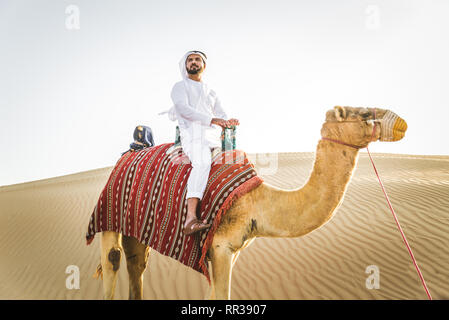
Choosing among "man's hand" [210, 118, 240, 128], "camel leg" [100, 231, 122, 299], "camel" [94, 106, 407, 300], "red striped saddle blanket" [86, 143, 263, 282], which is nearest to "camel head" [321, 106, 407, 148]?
"camel" [94, 106, 407, 300]

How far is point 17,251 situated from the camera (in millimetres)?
9914

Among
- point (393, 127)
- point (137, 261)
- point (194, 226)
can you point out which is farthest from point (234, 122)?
point (137, 261)

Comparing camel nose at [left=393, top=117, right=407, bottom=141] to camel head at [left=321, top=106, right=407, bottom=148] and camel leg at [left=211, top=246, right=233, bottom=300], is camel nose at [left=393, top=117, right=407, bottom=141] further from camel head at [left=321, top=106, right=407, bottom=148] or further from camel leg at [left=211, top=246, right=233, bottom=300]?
camel leg at [left=211, top=246, right=233, bottom=300]

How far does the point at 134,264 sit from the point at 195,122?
2.30 m

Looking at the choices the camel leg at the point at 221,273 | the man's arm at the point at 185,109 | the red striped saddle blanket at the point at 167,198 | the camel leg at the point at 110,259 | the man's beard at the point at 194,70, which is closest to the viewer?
the camel leg at the point at 221,273

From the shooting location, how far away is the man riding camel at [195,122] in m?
3.01

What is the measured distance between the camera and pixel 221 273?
2803 millimetres

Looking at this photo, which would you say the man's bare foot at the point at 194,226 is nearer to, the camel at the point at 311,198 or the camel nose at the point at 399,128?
the camel at the point at 311,198

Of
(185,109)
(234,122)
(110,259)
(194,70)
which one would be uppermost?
(194,70)

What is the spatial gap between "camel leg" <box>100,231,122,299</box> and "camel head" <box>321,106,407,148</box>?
2.98 meters

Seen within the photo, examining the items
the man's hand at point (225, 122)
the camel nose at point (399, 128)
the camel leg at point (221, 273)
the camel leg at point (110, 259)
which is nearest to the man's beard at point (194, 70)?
the man's hand at point (225, 122)

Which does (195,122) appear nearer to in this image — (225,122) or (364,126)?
(225,122)

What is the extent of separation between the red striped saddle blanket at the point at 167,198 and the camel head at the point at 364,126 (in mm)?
916
